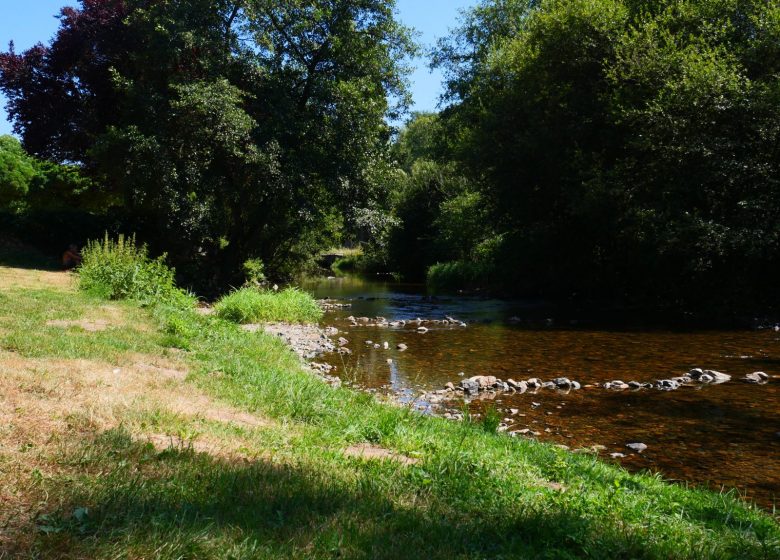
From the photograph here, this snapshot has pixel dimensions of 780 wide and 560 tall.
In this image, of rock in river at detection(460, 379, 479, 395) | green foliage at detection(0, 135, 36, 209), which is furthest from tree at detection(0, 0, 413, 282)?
rock in river at detection(460, 379, 479, 395)

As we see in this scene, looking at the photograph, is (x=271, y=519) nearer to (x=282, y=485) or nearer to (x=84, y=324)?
(x=282, y=485)

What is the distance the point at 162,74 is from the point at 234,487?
72.0ft

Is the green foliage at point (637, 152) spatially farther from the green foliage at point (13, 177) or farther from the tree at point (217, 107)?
the green foliage at point (13, 177)

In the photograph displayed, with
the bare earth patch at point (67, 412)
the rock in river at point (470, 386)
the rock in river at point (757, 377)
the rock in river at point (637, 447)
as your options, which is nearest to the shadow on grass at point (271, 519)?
the bare earth patch at point (67, 412)

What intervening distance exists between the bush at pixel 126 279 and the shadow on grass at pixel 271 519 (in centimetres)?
1064

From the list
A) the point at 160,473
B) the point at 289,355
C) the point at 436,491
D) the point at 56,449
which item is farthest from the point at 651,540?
the point at 289,355

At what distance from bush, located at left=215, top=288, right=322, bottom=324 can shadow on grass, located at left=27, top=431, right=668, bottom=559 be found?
39.6 ft

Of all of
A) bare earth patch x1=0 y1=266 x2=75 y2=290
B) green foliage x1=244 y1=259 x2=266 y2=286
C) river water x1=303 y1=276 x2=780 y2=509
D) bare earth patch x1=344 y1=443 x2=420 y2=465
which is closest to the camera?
bare earth patch x1=344 y1=443 x2=420 y2=465

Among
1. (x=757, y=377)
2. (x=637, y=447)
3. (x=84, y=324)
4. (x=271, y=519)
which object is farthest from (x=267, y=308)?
(x=271, y=519)

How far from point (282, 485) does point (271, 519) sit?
0.47 m

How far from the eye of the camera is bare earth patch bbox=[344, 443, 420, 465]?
4.84m

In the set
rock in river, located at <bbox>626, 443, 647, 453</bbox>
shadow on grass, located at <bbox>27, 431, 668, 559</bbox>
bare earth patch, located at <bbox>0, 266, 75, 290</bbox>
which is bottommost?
rock in river, located at <bbox>626, 443, 647, 453</bbox>

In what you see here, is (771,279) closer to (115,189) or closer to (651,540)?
(651,540)

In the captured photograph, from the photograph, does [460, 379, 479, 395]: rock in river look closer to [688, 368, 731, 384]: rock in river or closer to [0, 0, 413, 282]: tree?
[688, 368, 731, 384]: rock in river
